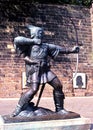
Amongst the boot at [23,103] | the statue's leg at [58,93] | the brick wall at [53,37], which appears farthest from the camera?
the brick wall at [53,37]

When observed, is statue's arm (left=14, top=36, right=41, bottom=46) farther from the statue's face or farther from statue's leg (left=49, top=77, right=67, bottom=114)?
statue's leg (left=49, top=77, right=67, bottom=114)

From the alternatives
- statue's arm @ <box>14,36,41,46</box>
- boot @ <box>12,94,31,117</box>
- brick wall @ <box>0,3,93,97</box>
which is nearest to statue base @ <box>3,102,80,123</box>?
boot @ <box>12,94,31,117</box>

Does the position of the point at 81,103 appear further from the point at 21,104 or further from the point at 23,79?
the point at 21,104

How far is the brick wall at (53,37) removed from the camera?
42.7ft

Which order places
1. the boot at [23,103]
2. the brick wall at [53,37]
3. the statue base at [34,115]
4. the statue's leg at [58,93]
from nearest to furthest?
the statue base at [34,115] → the boot at [23,103] → the statue's leg at [58,93] → the brick wall at [53,37]

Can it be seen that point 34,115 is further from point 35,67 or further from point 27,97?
point 35,67

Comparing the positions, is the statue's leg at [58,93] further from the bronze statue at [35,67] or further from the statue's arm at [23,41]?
the statue's arm at [23,41]

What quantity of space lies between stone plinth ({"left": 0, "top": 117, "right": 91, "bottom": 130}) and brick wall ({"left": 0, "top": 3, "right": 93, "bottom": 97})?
24.0 feet

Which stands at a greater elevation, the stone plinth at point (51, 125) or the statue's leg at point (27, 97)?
the statue's leg at point (27, 97)

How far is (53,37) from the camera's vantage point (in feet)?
44.9

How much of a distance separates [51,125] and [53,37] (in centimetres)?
832

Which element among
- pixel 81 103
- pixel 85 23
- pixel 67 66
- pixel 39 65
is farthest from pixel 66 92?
pixel 39 65

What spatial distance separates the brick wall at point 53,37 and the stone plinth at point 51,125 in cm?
731

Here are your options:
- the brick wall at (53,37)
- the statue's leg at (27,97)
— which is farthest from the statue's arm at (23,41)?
the brick wall at (53,37)
